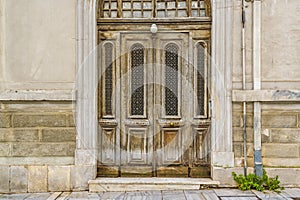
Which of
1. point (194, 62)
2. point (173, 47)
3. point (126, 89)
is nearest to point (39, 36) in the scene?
point (126, 89)

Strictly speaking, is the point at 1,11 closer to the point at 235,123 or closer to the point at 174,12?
the point at 174,12

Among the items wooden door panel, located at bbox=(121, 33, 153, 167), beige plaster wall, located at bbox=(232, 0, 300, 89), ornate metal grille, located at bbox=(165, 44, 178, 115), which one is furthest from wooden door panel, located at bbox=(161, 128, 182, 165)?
beige plaster wall, located at bbox=(232, 0, 300, 89)

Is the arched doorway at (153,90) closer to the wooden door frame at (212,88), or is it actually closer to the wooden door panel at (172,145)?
the wooden door panel at (172,145)

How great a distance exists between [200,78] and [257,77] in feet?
2.95

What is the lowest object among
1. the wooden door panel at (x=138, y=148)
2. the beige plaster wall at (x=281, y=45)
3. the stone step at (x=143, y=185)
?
the stone step at (x=143, y=185)

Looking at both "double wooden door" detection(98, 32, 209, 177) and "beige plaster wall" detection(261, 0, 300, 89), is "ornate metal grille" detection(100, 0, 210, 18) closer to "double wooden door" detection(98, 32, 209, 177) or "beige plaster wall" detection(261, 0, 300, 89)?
"double wooden door" detection(98, 32, 209, 177)

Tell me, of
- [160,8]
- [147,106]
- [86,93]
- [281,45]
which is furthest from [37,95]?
[281,45]

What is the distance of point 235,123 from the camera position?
17.6 feet

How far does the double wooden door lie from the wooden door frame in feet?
0.85

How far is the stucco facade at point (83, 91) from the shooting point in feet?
17.5

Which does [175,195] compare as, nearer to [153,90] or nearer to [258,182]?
[258,182]

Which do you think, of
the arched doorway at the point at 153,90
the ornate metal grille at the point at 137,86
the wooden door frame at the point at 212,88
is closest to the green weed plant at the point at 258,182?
the wooden door frame at the point at 212,88

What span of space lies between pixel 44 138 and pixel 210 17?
10.8 feet

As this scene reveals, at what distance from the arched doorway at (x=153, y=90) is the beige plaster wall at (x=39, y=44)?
1.79 ft
